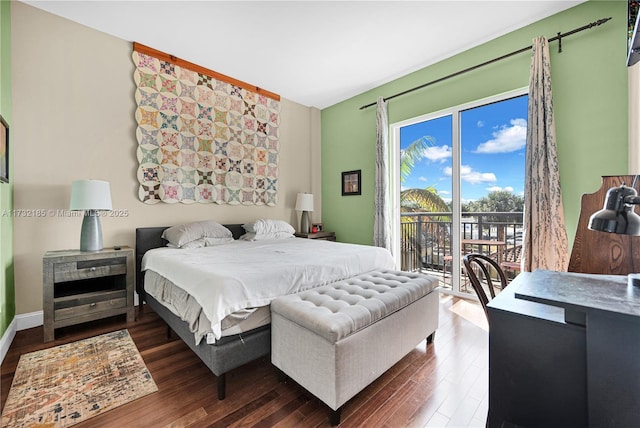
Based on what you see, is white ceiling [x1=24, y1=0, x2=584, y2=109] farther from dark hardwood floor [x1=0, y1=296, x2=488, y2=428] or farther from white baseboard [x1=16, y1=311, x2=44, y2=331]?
A: dark hardwood floor [x1=0, y1=296, x2=488, y2=428]

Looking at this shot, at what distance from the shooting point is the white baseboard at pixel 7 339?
1928 millimetres

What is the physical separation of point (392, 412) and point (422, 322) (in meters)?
0.71

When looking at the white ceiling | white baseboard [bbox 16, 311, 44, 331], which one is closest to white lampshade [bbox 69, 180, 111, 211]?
white baseboard [bbox 16, 311, 44, 331]

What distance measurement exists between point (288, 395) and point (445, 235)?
9.69ft

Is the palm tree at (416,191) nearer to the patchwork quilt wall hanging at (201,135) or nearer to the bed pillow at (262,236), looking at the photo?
the bed pillow at (262,236)

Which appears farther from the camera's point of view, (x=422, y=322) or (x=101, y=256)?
(x=101, y=256)

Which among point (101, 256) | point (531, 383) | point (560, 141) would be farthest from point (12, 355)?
point (560, 141)

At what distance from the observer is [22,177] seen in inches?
96.2

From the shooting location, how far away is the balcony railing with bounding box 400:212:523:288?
3.31 meters

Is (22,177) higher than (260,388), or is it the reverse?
(22,177)

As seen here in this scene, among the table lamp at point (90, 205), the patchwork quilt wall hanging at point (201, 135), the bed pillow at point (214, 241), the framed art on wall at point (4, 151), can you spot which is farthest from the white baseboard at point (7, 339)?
the bed pillow at point (214, 241)

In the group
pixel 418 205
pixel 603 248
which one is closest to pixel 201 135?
pixel 418 205

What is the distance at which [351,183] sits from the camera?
4484mm

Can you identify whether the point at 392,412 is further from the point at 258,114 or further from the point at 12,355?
the point at 258,114
